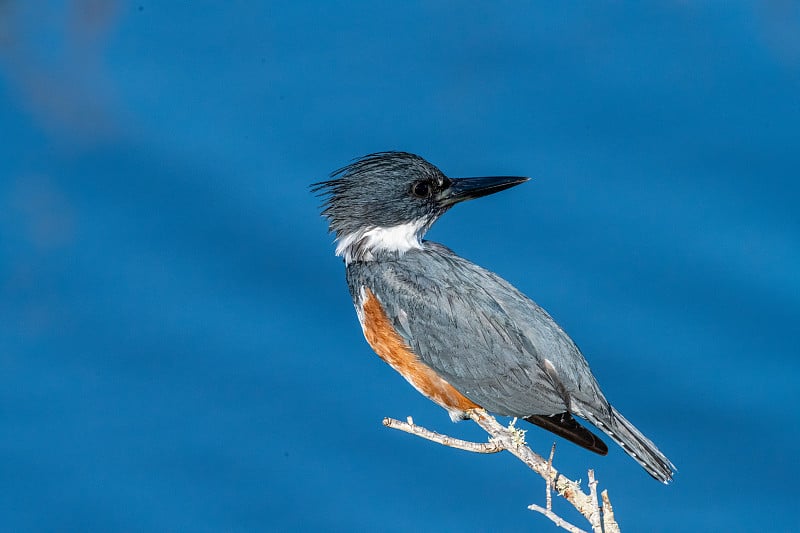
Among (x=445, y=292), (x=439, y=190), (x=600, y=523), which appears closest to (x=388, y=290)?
(x=445, y=292)

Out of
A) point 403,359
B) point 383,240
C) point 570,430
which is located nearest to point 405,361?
point 403,359

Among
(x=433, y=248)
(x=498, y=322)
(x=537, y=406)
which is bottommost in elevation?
(x=537, y=406)

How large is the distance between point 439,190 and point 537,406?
0.92 metres

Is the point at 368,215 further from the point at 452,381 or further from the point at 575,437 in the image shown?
the point at 575,437

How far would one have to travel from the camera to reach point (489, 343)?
3695mm

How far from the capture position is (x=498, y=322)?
370 centimetres

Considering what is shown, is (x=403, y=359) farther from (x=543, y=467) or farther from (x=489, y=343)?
(x=543, y=467)

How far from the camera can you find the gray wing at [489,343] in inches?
144

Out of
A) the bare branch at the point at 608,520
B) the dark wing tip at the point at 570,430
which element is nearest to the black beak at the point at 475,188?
the dark wing tip at the point at 570,430

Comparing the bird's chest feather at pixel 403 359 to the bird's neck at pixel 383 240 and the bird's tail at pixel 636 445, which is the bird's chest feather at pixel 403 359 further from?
the bird's tail at pixel 636 445

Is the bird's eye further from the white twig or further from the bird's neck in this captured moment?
the white twig

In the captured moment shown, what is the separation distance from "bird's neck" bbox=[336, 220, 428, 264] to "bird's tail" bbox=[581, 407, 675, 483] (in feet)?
2.97

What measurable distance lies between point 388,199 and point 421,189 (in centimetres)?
14

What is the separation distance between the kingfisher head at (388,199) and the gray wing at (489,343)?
23 centimetres
